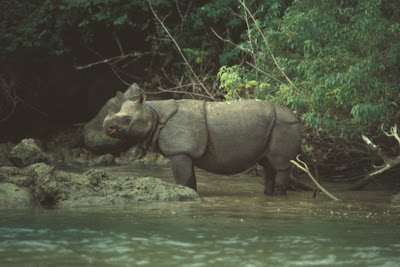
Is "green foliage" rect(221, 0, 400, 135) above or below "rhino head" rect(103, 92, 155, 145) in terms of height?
above

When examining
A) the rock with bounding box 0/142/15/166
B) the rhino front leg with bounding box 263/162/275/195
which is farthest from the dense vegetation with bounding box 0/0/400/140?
the rock with bounding box 0/142/15/166

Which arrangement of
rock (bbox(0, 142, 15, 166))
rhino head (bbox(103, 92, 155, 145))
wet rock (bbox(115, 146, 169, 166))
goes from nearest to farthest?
rhino head (bbox(103, 92, 155, 145)) → wet rock (bbox(115, 146, 169, 166)) → rock (bbox(0, 142, 15, 166))

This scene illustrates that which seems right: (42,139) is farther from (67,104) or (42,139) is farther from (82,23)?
(82,23)

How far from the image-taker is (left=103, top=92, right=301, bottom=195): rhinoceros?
367 inches

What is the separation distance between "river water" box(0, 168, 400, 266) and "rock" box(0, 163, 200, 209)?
0.31 m

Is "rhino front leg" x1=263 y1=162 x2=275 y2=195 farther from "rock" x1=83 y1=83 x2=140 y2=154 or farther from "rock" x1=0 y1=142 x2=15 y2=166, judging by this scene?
"rock" x1=0 y1=142 x2=15 y2=166

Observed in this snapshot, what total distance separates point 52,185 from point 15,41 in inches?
408

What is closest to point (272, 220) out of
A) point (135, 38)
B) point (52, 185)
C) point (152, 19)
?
point (52, 185)

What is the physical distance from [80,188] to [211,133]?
2.21 meters

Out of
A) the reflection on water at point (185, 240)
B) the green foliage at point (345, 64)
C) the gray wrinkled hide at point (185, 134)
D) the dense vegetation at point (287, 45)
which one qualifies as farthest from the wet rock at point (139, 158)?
the reflection on water at point (185, 240)

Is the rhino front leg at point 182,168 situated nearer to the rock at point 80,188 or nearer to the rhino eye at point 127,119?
the rock at point 80,188

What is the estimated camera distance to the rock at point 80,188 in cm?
813

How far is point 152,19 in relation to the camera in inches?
694

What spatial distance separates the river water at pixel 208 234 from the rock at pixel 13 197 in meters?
0.30
